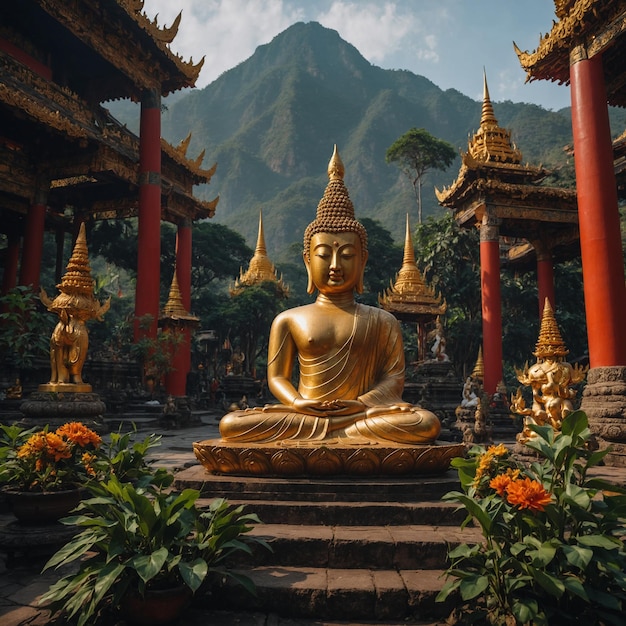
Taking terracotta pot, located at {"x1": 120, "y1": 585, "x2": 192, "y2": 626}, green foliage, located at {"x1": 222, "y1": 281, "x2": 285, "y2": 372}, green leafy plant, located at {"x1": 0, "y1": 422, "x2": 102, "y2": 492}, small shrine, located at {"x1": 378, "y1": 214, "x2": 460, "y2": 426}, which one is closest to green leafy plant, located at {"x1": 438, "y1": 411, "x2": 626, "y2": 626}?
terracotta pot, located at {"x1": 120, "y1": 585, "x2": 192, "y2": 626}

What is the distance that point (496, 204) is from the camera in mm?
18156

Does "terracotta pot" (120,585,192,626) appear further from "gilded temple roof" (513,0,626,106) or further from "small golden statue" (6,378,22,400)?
"gilded temple roof" (513,0,626,106)

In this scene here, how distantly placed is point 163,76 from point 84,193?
5450 mm

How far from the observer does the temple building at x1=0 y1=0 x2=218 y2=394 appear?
1452 centimetres

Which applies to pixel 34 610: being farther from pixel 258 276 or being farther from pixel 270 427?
pixel 258 276

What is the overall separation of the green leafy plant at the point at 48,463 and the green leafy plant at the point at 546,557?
311 cm

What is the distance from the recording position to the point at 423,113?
109688 mm

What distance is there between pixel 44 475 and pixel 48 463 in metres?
0.10

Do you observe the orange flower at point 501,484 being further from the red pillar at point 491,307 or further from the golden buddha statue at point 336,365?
the red pillar at point 491,307

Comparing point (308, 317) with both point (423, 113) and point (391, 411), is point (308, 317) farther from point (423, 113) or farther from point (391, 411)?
point (423, 113)

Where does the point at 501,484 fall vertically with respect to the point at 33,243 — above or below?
below

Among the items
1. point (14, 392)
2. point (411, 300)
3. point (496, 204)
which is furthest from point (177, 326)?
point (496, 204)

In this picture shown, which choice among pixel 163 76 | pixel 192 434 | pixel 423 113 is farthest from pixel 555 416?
pixel 423 113

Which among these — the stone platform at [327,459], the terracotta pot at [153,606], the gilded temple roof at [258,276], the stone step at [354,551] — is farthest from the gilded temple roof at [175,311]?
the terracotta pot at [153,606]
